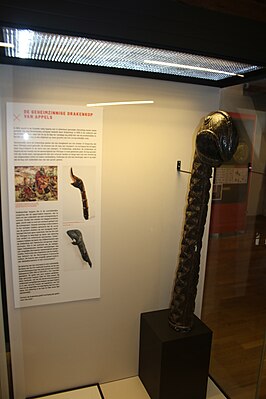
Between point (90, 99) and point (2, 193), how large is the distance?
2.25 feet

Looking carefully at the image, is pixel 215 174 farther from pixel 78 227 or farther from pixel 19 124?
pixel 19 124

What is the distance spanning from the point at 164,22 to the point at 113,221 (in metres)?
1.19

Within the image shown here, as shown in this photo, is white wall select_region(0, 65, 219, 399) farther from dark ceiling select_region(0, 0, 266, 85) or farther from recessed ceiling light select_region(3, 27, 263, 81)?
dark ceiling select_region(0, 0, 266, 85)

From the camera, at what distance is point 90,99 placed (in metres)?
1.63

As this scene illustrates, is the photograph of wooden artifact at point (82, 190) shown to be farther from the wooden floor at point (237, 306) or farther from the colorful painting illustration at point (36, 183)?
the wooden floor at point (237, 306)

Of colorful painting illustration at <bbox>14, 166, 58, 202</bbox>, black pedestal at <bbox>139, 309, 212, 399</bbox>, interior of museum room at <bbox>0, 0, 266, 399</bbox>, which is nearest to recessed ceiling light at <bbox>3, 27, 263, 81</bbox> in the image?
interior of museum room at <bbox>0, 0, 266, 399</bbox>

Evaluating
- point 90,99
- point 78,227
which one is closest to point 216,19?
point 90,99

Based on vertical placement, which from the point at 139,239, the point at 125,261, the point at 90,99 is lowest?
the point at 125,261

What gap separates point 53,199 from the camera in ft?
5.44

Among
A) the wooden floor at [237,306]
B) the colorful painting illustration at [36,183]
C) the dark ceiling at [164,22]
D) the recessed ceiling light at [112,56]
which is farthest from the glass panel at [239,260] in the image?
the colorful painting illustration at [36,183]

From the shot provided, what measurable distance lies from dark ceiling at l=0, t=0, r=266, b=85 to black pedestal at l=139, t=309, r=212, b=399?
145cm

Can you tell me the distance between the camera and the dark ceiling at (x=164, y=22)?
74cm

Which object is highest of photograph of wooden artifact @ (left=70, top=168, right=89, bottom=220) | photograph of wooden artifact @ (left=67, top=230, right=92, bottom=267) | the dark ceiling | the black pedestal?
the dark ceiling

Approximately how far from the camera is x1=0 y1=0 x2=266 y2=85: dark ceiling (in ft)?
2.43
